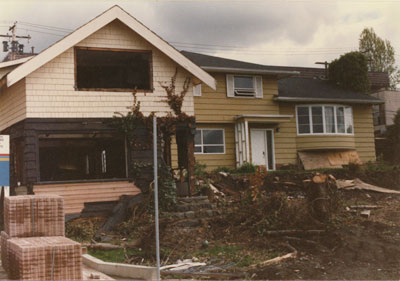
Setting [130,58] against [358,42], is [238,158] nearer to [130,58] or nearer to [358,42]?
[130,58]

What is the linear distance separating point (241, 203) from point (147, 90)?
4.93 m

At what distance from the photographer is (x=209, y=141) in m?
23.8

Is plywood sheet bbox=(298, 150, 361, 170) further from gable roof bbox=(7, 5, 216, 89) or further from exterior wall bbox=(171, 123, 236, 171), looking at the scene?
gable roof bbox=(7, 5, 216, 89)

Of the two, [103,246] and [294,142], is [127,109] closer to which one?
[103,246]

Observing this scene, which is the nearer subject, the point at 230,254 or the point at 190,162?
the point at 230,254

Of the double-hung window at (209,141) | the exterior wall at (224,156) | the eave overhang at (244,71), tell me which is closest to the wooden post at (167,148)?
the exterior wall at (224,156)

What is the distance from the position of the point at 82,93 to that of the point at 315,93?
592 inches

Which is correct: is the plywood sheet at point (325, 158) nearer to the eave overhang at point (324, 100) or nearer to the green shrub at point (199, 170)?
the eave overhang at point (324, 100)

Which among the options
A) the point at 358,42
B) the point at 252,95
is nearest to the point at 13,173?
the point at 252,95

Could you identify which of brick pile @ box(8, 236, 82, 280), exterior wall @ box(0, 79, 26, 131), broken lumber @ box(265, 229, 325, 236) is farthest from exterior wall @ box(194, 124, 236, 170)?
brick pile @ box(8, 236, 82, 280)

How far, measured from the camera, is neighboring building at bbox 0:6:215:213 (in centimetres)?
1499

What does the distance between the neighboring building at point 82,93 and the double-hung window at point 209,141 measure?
6.04 meters

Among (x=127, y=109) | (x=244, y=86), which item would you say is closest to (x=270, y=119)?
(x=244, y=86)

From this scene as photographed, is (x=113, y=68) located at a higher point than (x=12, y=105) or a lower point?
higher
